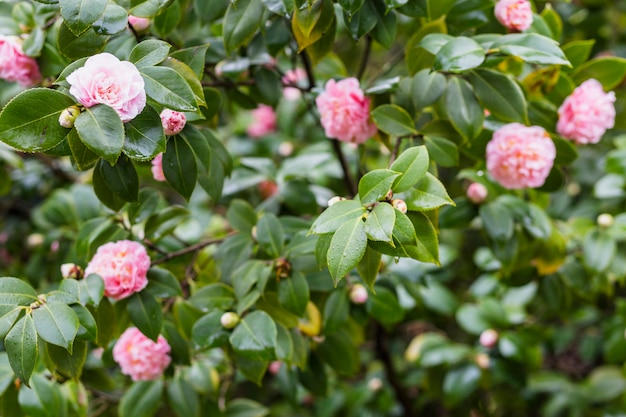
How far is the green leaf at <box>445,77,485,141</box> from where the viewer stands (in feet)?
3.20

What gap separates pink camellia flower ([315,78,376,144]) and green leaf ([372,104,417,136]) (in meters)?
0.05

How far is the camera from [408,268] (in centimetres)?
131

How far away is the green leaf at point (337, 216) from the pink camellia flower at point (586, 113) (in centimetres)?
51

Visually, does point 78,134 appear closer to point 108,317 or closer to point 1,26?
point 108,317

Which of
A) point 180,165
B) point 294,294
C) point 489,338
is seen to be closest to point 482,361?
point 489,338

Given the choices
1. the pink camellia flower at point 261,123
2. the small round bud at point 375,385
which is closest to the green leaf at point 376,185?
the small round bud at point 375,385

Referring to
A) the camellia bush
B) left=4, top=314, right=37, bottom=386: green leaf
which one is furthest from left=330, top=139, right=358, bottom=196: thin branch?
left=4, top=314, right=37, bottom=386: green leaf

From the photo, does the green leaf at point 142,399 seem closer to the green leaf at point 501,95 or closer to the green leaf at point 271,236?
the green leaf at point 271,236

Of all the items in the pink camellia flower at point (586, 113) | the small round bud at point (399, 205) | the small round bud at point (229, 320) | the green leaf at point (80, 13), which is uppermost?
the green leaf at point (80, 13)

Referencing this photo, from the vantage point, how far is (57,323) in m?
0.80

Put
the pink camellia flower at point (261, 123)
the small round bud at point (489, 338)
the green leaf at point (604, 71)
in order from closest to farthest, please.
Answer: the green leaf at point (604, 71)
the small round bud at point (489, 338)
the pink camellia flower at point (261, 123)

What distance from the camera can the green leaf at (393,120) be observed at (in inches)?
38.5

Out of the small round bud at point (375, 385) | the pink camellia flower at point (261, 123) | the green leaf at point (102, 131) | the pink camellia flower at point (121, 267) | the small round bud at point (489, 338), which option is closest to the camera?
the green leaf at point (102, 131)

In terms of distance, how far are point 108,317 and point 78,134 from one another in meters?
0.36
